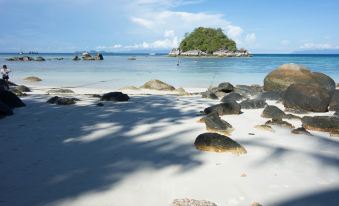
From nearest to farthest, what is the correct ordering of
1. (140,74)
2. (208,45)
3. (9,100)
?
(9,100) < (140,74) < (208,45)

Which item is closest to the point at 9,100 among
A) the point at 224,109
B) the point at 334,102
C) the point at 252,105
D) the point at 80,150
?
the point at 80,150

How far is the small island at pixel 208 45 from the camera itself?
394 ft

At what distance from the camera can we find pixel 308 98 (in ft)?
34.2

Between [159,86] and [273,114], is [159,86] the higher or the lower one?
the lower one

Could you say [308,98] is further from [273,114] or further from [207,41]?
[207,41]

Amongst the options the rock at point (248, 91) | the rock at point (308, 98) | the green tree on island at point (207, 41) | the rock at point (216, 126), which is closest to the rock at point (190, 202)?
the rock at point (216, 126)

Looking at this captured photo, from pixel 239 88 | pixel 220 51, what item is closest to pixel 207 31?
pixel 220 51

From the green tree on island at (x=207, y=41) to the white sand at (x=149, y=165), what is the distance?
11499 centimetres

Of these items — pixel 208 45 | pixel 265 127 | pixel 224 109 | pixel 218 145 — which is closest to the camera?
pixel 218 145

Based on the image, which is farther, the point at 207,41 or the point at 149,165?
the point at 207,41

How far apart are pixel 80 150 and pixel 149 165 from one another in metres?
1.30

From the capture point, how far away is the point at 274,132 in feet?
23.9

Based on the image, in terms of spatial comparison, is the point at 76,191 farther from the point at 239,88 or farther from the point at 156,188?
the point at 239,88

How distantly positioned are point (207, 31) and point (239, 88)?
112 metres
